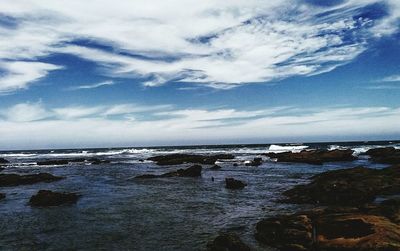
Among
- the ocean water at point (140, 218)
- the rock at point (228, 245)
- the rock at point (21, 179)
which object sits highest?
the rock at point (21, 179)

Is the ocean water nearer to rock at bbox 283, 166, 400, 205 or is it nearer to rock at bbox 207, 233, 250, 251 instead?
rock at bbox 207, 233, 250, 251

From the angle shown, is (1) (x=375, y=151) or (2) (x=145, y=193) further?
(1) (x=375, y=151)

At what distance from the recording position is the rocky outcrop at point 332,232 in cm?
1212

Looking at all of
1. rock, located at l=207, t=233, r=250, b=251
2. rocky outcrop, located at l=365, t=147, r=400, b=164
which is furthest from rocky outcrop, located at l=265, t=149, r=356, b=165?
rock, located at l=207, t=233, r=250, b=251

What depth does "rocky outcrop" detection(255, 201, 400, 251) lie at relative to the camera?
12125mm

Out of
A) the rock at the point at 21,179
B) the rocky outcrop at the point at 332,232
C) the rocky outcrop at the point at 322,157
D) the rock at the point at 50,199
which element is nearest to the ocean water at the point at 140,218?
the rock at the point at 50,199

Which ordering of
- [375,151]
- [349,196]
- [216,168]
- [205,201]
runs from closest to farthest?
[349,196], [205,201], [216,168], [375,151]

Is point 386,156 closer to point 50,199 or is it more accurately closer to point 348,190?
point 348,190

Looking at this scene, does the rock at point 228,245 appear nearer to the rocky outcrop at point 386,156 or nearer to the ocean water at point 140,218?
the ocean water at point 140,218

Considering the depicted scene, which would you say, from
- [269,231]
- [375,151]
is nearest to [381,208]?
[269,231]

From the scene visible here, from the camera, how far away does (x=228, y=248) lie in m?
12.5

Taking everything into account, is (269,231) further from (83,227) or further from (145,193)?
(145,193)

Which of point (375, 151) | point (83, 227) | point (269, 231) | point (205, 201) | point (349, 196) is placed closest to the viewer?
point (269, 231)

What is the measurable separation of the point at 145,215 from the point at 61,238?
5.11 meters
